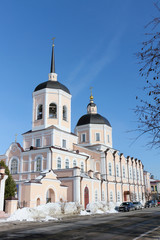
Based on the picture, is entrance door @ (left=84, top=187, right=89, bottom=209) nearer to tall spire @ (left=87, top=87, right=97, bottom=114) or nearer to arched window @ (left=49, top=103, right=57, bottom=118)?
arched window @ (left=49, top=103, right=57, bottom=118)

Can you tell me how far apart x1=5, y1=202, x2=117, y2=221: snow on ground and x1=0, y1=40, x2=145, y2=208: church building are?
7.21ft

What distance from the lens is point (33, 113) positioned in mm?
36281

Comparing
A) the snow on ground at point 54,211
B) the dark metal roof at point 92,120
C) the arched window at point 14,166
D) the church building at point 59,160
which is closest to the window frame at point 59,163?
the church building at point 59,160

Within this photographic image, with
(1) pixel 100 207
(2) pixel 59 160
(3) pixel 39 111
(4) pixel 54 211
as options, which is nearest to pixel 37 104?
(3) pixel 39 111

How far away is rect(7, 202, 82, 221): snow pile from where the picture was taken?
1922 centimetres

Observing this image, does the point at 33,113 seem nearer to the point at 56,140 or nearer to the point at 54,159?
the point at 56,140

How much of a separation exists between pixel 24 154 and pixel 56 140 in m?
4.78

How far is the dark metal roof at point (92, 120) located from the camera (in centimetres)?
4669

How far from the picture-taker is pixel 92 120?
1838 inches

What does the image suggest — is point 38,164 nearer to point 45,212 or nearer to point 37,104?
point 37,104

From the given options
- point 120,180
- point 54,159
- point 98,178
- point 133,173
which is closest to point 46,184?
point 54,159

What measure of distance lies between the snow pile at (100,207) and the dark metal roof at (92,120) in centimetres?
1761

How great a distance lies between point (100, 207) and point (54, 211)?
26.1 feet

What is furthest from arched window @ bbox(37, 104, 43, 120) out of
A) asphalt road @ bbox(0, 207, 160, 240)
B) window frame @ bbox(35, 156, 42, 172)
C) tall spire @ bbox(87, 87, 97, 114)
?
asphalt road @ bbox(0, 207, 160, 240)
